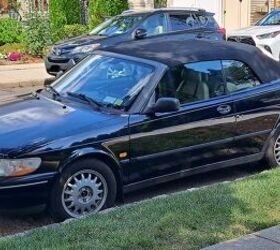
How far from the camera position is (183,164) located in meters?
6.11

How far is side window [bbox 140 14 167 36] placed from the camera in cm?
1427

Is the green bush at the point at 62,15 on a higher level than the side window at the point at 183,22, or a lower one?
lower

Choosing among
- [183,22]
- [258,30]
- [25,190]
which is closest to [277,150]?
[25,190]

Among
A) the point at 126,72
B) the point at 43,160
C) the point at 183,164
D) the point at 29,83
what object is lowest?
the point at 29,83

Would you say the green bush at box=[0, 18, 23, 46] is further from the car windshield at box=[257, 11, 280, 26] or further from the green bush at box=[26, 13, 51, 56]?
the car windshield at box=[257, 11, 280, 26]

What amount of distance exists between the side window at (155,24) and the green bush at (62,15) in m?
6.27

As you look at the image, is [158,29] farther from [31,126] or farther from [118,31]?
[31,126]

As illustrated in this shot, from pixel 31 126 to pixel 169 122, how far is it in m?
1.33

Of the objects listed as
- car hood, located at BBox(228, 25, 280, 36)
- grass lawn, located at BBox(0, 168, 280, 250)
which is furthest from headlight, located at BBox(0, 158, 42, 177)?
car hood, located at BBox(228, 25, 280, 36)

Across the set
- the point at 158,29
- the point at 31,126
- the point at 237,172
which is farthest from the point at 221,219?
the point at 158,29

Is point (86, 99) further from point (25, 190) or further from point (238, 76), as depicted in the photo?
point (238, 76)

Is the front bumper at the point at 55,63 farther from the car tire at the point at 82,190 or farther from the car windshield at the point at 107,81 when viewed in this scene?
the car tire at the point at 82,190

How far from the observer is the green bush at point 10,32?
66.8ft

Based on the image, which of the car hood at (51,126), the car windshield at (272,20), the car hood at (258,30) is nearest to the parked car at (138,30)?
the car hood at (258,30)
